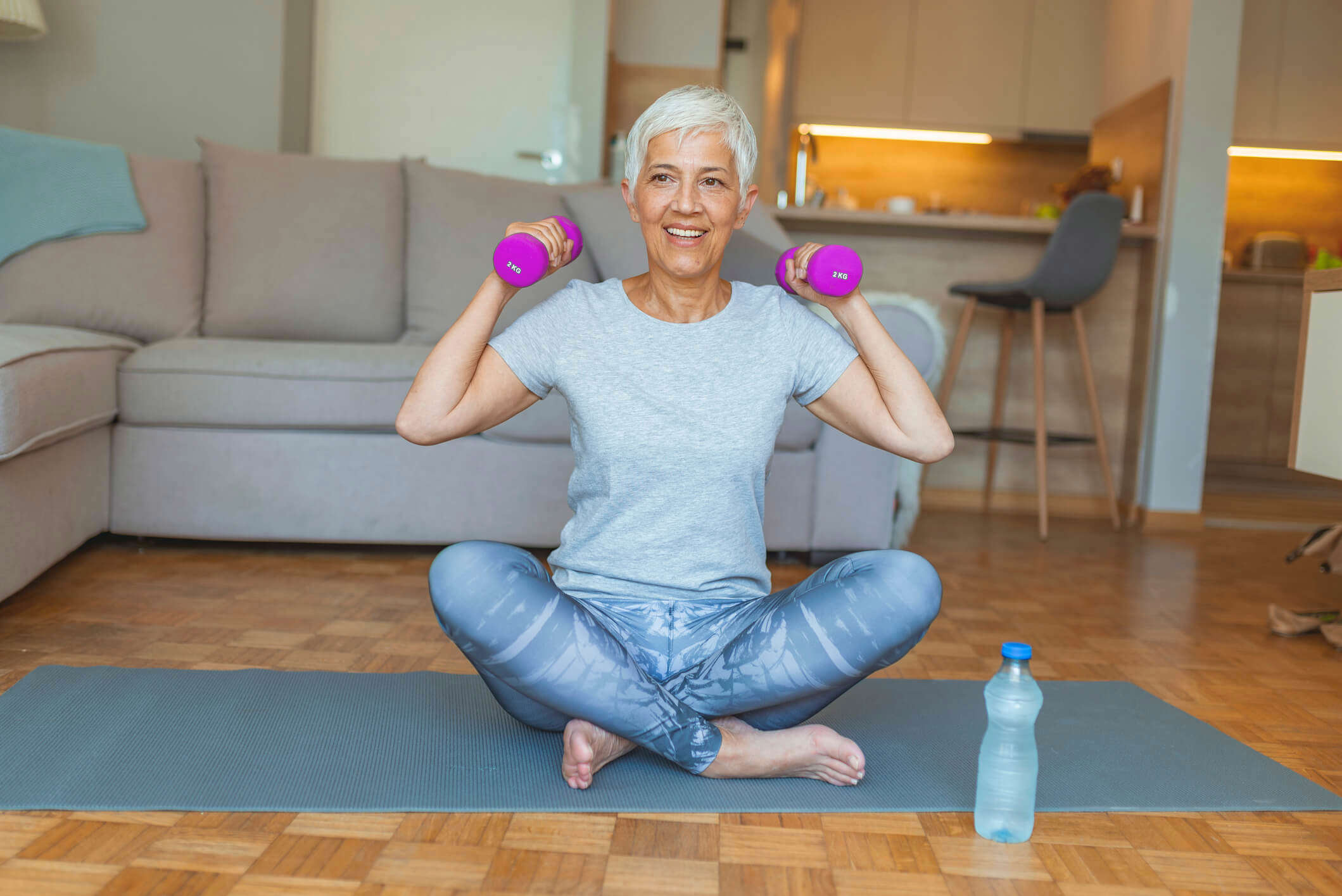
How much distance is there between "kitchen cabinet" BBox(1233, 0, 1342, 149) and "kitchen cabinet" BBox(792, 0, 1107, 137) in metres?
0.71

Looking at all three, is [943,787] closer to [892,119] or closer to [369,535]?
[369,535]

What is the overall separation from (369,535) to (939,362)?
1373mm

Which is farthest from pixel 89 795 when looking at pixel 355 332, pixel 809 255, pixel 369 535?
pixel 355 332

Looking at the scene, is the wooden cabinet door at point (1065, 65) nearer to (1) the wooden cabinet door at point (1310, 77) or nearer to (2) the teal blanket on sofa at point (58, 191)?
(1) the wooden cabinet door at point (1310, 77)

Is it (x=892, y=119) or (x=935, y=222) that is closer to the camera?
(x=935, y=222)

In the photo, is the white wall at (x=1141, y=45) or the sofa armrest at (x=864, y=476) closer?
the sofa armrest at (x=864, y=476)

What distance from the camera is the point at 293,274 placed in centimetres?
292

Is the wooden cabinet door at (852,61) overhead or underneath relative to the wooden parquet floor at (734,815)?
overhead

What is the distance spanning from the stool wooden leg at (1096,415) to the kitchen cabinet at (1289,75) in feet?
7.34

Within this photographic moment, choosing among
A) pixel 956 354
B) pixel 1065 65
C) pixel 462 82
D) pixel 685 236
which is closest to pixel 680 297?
pixel 685 236

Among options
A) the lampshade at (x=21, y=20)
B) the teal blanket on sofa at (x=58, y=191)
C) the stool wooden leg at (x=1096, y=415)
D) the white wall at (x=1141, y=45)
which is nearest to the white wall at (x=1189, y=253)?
the white wall at (x=1141, y=45)

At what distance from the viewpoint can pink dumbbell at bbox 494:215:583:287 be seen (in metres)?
1.25

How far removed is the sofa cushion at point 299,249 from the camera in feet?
9.53

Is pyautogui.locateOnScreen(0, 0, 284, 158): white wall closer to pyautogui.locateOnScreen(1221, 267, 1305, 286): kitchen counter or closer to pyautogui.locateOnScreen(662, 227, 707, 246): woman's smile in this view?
pyautogui.locateOnScreen(662, 227, 707, 246): woman's smile
